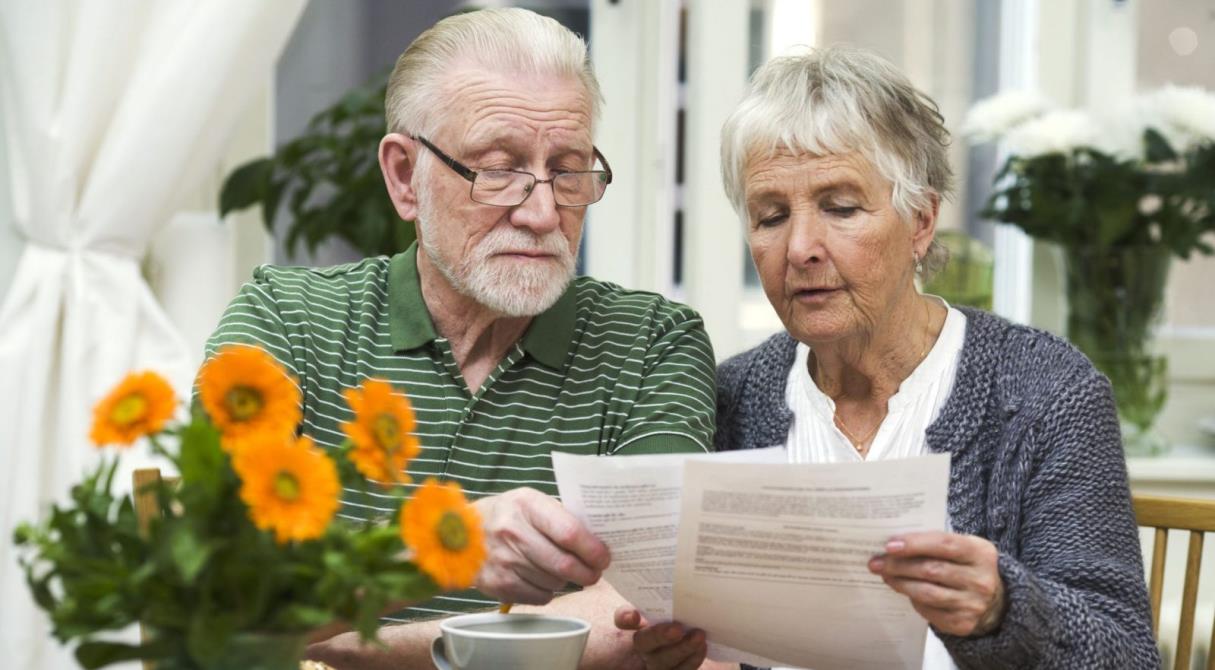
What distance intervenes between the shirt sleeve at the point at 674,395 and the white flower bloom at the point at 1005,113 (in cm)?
121

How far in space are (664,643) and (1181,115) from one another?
1.79 metres

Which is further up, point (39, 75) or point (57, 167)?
point (39, 75)

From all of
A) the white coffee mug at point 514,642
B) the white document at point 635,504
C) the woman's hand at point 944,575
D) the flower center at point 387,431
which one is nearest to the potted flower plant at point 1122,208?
the woman's hand at point 944,575

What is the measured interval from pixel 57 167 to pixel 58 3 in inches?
10.8

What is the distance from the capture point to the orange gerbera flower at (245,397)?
2.72 feet

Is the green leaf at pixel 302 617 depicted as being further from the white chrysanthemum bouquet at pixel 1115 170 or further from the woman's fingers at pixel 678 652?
the white chrysanthemum bouquet at pixel 1115 170

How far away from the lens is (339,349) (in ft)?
5.40

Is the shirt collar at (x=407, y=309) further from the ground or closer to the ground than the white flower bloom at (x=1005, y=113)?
closer to the ground

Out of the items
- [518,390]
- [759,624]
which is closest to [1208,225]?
[518,390]

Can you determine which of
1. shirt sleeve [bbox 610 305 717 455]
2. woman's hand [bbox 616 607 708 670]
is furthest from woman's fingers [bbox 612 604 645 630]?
shirt sleeve [bbox 610 305 717 455]

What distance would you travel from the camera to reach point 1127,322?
2658 mm

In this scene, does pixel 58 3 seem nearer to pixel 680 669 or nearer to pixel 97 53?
pixel 97 53

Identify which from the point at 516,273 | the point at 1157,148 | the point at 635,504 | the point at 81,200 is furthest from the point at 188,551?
the point at 1157,148

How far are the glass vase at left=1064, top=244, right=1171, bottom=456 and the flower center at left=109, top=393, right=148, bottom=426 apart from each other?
85.7 inches
